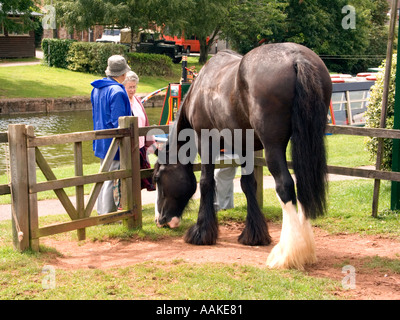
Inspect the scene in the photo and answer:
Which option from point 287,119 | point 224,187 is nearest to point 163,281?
point 287,119

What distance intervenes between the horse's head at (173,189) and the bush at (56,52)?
93.1ft

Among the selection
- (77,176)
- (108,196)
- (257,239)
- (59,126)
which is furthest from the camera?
(59,126)

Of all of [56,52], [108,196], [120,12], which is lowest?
[108,196]

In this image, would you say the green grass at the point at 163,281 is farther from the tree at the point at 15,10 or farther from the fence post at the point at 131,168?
the tree at the point at 15,10

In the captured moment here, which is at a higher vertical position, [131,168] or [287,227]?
[131,168]

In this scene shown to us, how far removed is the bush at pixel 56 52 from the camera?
3275 centimetres

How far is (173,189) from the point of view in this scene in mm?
6215

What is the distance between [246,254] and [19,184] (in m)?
2.33

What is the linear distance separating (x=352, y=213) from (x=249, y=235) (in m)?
1.86

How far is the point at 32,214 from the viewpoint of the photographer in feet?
17.3

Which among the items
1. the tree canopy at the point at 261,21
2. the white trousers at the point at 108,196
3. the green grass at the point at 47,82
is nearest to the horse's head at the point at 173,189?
the white trousers at the point at 108,196

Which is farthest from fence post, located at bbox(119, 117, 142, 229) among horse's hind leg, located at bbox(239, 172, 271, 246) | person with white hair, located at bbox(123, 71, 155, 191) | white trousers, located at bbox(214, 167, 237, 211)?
white trousers, located at bbox(214, 167, 237, 211)

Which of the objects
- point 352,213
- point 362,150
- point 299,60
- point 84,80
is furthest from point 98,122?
point 84,80

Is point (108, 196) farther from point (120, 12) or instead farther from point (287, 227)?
point (120, 12)
